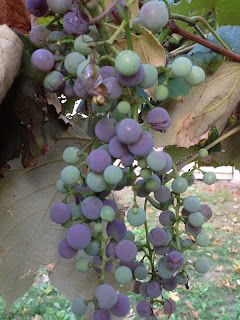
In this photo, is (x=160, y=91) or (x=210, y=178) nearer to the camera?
(x=160, y=91)

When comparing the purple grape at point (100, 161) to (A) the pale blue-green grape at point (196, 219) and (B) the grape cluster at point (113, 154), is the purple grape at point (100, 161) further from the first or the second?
(A) the pale blue-green grape at point (196, 219)

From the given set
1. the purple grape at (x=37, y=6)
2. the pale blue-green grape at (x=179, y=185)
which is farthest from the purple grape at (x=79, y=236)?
the purple grape at (x=37, y=6)

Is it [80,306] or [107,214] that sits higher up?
[107,214]

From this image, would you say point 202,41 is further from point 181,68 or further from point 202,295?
point 202,295

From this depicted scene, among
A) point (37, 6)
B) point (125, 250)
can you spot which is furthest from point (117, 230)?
point (37, 6)

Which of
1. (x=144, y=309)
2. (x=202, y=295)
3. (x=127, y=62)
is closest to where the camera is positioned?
(x=127, y=62)

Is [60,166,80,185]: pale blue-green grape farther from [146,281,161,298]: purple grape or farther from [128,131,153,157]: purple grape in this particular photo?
[146,281,161,298]: purple grape
